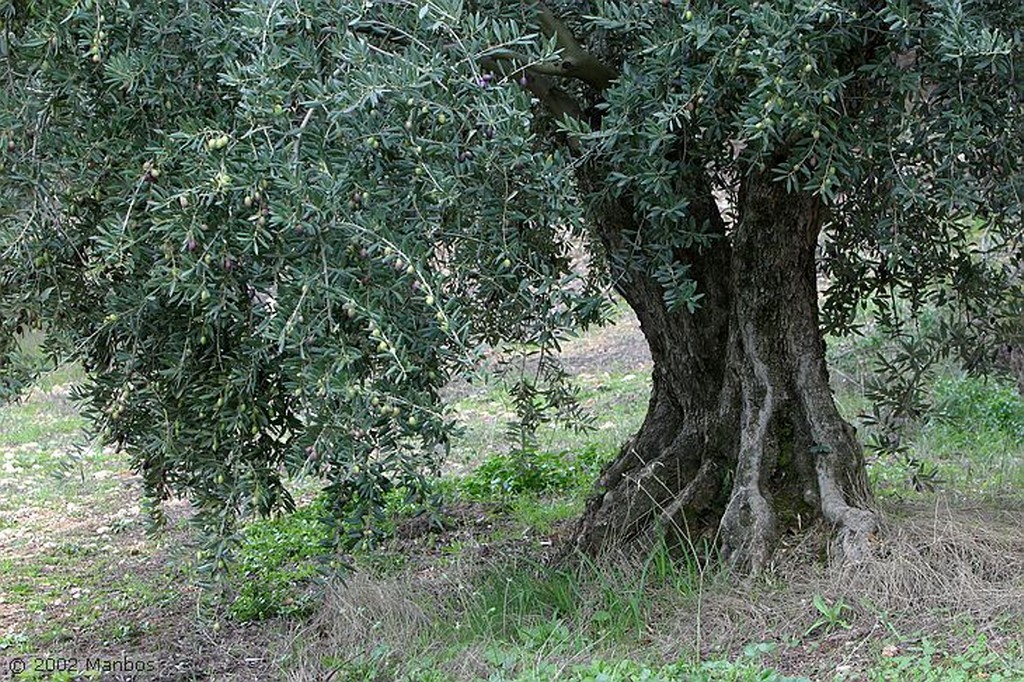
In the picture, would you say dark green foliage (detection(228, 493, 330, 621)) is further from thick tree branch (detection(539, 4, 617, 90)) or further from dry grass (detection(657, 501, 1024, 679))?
thick tree branch (detection(539, 4, 617, 90))

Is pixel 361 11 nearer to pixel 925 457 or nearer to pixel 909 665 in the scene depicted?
pixel 909 665

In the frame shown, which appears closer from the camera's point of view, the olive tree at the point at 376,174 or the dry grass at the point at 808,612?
the olive tree at the point at 376,174

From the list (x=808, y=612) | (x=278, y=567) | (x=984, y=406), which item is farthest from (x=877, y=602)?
(x=984, y=406)

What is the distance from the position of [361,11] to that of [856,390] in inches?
273

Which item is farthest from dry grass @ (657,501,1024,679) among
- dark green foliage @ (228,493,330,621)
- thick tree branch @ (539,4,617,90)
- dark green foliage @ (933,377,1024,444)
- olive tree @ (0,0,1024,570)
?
dark green foliage @ (933,377,1024,444)

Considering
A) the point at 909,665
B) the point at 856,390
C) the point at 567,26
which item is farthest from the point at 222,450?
the point at 856,390

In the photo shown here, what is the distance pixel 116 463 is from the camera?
1067 centimetres

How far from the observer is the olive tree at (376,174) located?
361 centimetres

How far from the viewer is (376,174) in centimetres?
378

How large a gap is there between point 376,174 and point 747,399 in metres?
2.50

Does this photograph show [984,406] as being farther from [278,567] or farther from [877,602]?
[278,567]

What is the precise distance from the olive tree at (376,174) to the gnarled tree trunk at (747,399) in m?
0.13

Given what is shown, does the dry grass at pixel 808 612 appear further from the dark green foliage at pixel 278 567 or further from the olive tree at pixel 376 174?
the dark green foliage at pixel 278 567

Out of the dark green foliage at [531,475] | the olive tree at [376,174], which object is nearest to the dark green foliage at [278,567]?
the dark green foliage at [531,475]
